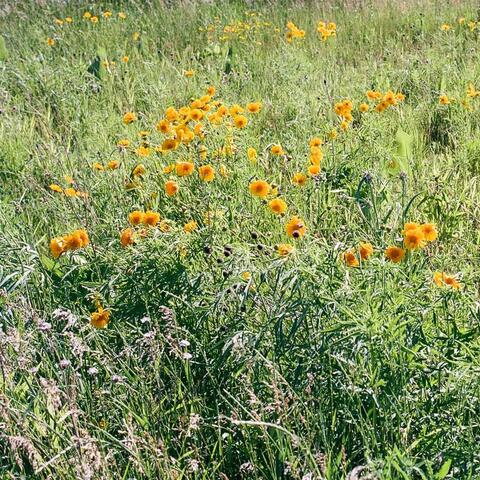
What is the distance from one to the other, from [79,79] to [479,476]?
4135 millimetres

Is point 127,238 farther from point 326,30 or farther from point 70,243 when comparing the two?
point 326,30

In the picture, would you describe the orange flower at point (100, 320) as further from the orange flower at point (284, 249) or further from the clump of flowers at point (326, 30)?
the clump of flowers at point (326, 30)

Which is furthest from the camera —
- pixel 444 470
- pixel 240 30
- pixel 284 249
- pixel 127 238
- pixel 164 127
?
pixel 240 30

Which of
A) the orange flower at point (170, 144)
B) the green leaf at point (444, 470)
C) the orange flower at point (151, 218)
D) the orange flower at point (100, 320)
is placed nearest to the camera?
the green leaf at point (444, 470)

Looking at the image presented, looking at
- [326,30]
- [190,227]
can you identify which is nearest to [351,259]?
[190,227]

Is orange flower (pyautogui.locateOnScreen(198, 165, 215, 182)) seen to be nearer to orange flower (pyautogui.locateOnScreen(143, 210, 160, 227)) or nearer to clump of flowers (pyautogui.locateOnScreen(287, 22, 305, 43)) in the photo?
orange flower (pyautogui.locateOnScreen(143, 210, 160, 227))

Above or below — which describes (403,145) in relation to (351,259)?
below

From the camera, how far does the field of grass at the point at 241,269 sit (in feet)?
5.26

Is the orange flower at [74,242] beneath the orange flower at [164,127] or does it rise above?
beneath

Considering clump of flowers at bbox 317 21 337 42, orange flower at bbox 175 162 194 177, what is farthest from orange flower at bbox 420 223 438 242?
clump of flowers at bbox 317 21 337 42

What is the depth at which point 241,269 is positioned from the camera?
76.5 inches

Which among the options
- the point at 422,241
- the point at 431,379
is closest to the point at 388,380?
the point at 431,379

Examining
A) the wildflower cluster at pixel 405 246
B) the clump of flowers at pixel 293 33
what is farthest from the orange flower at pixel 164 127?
the clump of flowers at pixel 293 33

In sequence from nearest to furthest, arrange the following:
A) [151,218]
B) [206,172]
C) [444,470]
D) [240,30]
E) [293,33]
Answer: [444,470], [151,218], [206,172], [293,33], [240,30]
